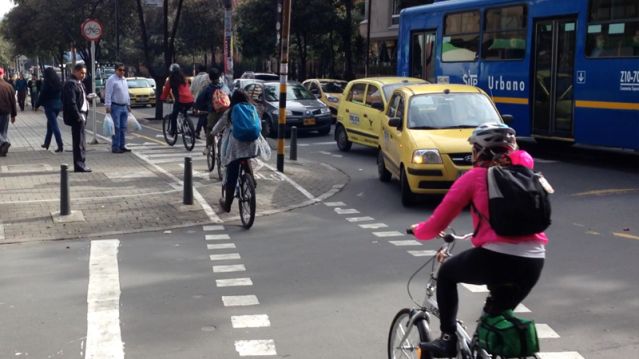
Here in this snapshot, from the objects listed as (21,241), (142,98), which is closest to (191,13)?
(142,98)


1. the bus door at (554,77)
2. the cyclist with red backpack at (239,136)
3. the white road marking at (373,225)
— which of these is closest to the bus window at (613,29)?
the bus door at (554,77)

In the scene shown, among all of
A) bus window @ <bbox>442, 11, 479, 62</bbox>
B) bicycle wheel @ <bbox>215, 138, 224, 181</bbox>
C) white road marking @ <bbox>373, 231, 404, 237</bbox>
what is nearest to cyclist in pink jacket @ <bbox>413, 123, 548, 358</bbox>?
white road marking @ <bbox>373, 231, 404, 237</bbox>

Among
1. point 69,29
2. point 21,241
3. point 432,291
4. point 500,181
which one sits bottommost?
point 21,241

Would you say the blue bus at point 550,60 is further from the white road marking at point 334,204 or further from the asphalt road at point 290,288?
the white road marking at point 334,204

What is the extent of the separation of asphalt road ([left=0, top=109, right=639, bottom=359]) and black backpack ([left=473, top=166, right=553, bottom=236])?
6.40 ft

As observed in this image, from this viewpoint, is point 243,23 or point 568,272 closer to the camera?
point 568,272

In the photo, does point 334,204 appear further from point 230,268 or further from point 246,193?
point 230,268

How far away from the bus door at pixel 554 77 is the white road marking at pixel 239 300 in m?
10.2

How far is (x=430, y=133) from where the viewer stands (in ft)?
40.7

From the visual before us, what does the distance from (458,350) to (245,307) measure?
2904 millimetres

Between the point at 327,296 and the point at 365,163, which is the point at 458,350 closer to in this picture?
the point at 327,296

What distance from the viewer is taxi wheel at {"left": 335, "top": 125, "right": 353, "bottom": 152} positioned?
19641 mm

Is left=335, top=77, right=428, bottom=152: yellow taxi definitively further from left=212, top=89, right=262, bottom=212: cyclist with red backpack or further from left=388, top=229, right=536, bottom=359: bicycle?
left=388, top=229, right=536, bottom=359: bicycle

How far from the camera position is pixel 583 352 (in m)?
5.62
